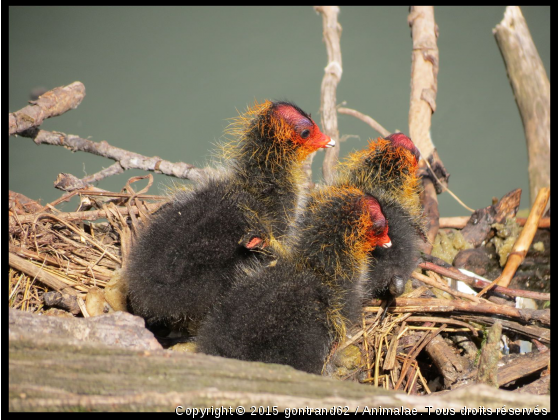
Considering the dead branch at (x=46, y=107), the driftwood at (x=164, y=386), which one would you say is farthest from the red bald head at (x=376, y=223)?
the dead branch at (x=46, y=107)

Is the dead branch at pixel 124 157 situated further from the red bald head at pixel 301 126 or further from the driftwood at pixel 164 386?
the driftwood at pixel 164 386

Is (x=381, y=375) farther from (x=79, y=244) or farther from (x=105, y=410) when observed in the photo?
(x=79, y=244)

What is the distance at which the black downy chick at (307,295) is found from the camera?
5.09 feet

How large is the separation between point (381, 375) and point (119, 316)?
1.02m

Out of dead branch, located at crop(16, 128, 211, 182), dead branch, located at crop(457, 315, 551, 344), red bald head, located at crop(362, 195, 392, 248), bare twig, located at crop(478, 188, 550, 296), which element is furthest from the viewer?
dead branch, located at crop(16, 128, 211, 182)

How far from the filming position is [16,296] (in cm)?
196

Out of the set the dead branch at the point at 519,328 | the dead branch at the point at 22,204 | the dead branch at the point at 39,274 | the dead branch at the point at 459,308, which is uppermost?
the dead branch at the point at 22,204

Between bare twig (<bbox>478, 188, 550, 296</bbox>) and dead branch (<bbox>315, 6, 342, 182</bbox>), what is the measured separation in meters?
1.11

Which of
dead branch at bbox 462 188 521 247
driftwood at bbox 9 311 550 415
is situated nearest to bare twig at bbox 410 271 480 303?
dead branch at bbox 462 188 521 247

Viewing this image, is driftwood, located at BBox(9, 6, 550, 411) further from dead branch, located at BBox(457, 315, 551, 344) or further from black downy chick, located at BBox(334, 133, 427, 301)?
black downy chick, located at BBox(334, 133, 427, 301)

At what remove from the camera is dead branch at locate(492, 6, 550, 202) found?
357 centimetres

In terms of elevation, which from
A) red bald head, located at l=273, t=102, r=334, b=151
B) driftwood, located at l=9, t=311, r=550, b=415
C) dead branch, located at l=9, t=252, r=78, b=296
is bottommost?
driftwood, located at l=9, t=311, r=550, b=415

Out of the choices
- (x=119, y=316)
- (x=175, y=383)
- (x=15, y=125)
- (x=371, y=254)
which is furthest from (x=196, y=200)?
(x=175, y=383)

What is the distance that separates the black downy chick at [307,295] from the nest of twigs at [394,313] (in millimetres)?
208
